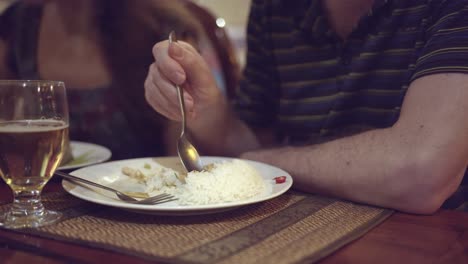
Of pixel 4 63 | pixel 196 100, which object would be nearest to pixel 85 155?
pixel 196 100

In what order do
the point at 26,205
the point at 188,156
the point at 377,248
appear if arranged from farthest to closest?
the point at 188,156
the point at 26,205
the point at 377,248

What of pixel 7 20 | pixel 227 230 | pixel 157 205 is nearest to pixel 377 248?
pixel 227 230

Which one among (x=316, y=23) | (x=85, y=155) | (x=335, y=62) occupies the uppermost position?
(x=316, y=23)

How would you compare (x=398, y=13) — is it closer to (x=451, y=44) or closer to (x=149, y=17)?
(x=451, y=44)

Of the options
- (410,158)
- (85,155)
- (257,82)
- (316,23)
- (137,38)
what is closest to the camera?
(410,158)

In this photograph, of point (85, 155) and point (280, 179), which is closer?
point (280, 179)

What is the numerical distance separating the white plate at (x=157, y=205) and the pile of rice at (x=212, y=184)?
0.06 ft

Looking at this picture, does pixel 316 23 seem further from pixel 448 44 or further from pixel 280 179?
pixel 280 179

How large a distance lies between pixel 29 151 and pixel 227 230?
335 mm

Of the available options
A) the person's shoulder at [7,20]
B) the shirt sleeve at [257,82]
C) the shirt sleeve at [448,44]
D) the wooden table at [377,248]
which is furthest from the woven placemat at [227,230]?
the person's shoulder at [7,20]

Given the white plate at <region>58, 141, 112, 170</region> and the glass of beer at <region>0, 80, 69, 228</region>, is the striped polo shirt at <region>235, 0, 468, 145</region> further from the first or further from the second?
the glass of beer at <region>0, 80, 69, 228</region>

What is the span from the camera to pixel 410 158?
2.97 feet

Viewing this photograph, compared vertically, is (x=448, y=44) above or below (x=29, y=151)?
above

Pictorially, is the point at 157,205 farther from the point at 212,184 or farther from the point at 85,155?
the point at 85,155
